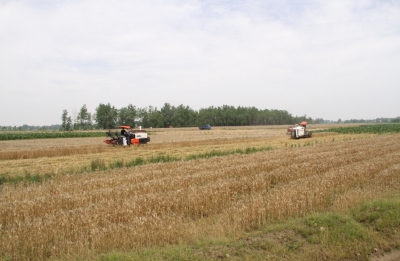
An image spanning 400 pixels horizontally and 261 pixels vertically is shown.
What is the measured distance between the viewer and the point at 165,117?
5251 inches

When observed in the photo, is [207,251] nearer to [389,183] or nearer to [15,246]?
[15,246]

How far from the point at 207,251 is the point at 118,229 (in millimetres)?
2112

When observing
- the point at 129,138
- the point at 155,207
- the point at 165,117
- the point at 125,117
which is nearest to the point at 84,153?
the point at 129,138

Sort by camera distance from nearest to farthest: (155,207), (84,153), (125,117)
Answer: (155,207) → (84,153) → (125,117)

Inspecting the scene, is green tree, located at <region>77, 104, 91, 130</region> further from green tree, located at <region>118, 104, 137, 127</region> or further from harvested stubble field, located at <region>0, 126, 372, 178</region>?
harvested stubble field, located at <region>0, 126, 372, 178</region>

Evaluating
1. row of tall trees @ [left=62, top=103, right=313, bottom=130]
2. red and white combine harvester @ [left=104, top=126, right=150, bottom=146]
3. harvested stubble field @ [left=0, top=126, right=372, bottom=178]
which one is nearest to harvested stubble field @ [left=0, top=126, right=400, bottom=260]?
harvested stubble field @ [left=0, top=126, right=372, bottom=178]

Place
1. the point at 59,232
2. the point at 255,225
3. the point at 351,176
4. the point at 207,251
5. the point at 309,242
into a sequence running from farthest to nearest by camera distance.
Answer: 1. the point at 351,176
2. the point at 255,225
3. the point at 59,232
4. the point at 309,242
5. the point at 207,251

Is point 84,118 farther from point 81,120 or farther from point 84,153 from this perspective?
point 84,153

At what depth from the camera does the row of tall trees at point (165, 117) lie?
113375 mm

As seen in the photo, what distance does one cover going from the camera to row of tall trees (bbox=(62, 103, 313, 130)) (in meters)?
113

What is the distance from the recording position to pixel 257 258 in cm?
466

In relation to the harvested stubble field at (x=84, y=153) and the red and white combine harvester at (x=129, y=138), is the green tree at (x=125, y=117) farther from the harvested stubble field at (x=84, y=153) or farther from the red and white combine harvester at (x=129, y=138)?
the red and white combine harvester at (x=129, y=138)

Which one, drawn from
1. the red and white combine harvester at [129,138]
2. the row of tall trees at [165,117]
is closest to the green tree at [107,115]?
the row of tall trees at [165,117]

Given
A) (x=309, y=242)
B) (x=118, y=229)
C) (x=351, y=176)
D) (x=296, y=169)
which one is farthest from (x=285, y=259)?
(x=296, y=169)
